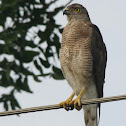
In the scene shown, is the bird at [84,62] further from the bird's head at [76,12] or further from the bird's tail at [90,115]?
the bird's head at [76,12]

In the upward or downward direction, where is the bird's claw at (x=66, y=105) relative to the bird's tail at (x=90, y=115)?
upward

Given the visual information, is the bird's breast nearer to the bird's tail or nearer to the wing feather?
the wing feather

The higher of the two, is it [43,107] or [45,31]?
[45,31]

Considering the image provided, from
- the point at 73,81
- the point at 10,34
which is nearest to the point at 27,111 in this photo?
the point at 10,34

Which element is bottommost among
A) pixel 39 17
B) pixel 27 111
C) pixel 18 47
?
pixel 27 111

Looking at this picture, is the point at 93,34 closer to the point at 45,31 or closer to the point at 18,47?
the point at 45,31

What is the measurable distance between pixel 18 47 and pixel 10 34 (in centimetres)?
27

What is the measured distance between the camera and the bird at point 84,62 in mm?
4738

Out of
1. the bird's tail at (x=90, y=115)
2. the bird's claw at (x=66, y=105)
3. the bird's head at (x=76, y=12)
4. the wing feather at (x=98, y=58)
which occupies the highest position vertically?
the bird's head at (x=76, y=12)

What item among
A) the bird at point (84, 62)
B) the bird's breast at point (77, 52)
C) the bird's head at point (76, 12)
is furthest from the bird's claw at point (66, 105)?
the bird's head at point (76, 12)

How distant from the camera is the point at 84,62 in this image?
15.5 ft

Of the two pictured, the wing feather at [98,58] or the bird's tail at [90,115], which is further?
the bird's tail at [90,115]

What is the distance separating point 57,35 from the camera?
15.2 ft

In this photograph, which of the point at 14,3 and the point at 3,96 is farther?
the point at 3,96
